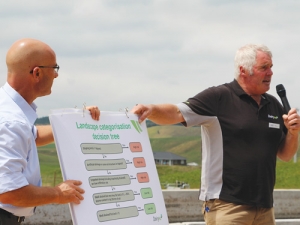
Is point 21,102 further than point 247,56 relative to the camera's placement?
No

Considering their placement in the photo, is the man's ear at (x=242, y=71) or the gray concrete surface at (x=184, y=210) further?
the gray concrete surface at (x=184, y=210)

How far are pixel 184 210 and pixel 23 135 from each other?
7.57m

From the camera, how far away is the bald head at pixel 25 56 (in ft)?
13.4

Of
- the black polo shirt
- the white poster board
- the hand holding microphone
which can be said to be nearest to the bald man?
the white poster board

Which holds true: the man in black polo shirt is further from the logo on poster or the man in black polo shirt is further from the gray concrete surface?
the gray concrete surface

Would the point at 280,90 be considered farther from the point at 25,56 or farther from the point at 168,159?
the point at 168,159

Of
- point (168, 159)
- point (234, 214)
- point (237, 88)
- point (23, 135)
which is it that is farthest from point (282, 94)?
point (168, 159)

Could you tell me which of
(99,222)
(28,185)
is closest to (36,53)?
(28,185)

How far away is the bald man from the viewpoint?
3883 mm

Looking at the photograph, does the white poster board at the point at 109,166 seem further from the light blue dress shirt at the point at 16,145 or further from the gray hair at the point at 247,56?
the gray hair at the point at 247,56

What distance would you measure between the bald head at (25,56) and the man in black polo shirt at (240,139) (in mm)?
1715

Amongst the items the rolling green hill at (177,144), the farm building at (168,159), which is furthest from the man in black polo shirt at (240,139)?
the rolling green hill at (177,144)

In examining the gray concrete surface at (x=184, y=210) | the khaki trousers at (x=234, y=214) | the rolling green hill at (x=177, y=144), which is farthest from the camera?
the rolling green hill at (x=177, y=144)

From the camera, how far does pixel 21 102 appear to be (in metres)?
4.15
